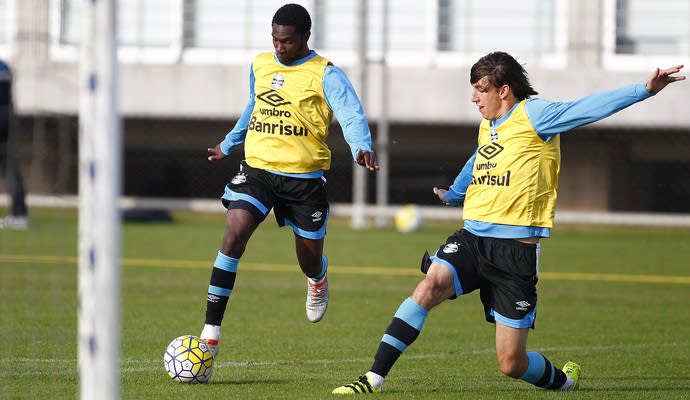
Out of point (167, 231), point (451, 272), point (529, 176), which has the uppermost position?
point (529, 176)

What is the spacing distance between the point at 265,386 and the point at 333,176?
1399cm

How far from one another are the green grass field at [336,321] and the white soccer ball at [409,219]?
1337 millimetres

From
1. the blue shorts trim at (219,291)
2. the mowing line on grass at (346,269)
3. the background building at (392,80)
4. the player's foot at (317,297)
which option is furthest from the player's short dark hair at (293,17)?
the background building at (392,80)

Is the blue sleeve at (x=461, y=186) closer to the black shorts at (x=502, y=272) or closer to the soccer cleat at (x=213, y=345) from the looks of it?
the black shorts at (x=502, y=272)

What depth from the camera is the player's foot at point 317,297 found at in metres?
8.35

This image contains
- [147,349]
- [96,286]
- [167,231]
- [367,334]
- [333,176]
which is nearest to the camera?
[96,286]

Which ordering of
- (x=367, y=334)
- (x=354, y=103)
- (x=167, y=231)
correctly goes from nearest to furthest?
(x=354, y=103), (x=367, y=334), (x=167, y=231)

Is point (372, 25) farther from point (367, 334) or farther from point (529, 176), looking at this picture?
point (529, 176)

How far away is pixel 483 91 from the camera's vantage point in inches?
250

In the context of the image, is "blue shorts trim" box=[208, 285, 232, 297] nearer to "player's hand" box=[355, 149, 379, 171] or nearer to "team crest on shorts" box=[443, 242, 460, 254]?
"player's hand" box=[355, 149, 379, 171]

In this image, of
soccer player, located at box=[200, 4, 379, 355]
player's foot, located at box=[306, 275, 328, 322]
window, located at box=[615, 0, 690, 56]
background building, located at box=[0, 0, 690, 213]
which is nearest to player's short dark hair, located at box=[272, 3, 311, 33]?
soccer player, located at box=[200, 4, 379, 355]

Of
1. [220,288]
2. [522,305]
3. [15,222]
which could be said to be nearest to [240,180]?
[220,288]

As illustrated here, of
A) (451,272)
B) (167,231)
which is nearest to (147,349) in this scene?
(451,272)

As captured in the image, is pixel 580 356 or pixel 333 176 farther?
pixel 333 176
